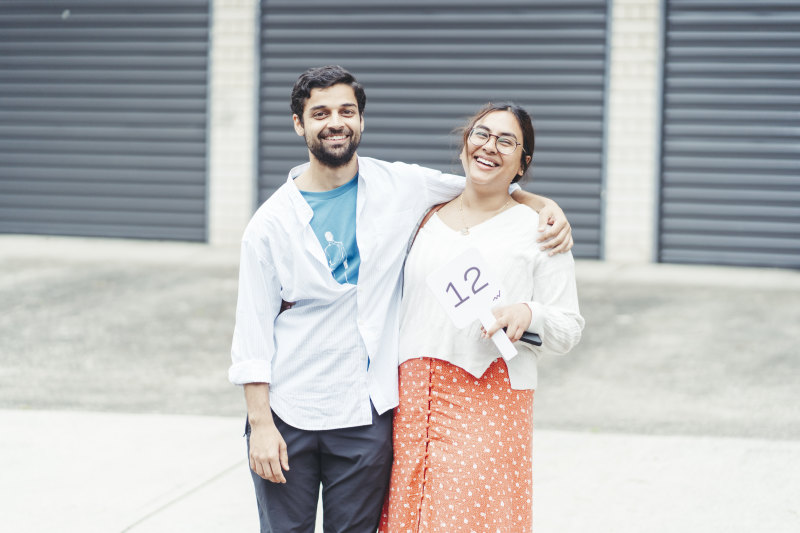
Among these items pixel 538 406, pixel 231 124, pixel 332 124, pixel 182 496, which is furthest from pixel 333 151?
pixel 231 124

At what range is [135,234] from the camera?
477 inches

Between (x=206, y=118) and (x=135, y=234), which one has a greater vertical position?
(x=206, y=118)

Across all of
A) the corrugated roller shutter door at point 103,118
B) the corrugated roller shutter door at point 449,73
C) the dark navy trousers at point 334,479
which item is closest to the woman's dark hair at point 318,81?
the dark navy trousers at point 334,479

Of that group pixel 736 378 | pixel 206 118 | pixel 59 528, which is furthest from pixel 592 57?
pixel 59 528

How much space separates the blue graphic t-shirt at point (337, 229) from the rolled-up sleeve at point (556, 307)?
0.53 meters

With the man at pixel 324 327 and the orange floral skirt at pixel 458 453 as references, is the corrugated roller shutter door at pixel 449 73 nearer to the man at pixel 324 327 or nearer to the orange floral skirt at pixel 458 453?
the man at pixel 324 327

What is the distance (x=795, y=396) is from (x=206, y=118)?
24.2ft

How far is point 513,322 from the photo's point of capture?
2961 millimetres

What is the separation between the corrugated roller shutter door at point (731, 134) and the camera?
10695 millimetres

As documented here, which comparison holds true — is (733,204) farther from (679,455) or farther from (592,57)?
(679,455)

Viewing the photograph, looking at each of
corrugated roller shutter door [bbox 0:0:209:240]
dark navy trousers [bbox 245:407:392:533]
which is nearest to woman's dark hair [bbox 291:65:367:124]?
dark navy trousers [bbox 245:407:392:533]

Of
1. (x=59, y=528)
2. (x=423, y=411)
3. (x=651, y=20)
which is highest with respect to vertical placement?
(x=651, y=20)

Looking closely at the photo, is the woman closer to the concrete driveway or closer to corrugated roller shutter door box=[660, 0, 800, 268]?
the concrete driveway

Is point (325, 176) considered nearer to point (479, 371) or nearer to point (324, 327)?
point (324, 327)
